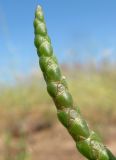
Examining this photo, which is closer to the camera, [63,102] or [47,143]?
[63,102]

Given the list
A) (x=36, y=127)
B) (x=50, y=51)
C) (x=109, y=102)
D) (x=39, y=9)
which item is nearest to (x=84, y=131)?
(x=50, y=51)

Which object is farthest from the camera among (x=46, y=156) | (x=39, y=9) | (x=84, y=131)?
(x=46, y=156)

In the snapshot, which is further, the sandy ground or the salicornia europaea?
the sandy ground

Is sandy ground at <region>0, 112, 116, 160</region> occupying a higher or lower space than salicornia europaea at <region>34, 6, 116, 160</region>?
higher

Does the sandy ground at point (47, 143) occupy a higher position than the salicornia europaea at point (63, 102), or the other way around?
the sandy ground at point (47, 143)

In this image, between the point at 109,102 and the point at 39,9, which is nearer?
the point at 39,9

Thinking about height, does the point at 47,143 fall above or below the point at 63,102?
above

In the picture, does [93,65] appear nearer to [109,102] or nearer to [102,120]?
[109,102]

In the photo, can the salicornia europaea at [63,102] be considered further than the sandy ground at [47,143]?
No
